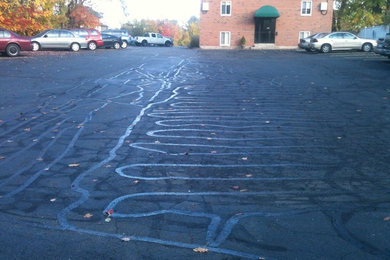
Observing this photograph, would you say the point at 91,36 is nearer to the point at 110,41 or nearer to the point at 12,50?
the point at 110,41

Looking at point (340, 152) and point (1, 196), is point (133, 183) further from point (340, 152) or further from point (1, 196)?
point (340, 152)

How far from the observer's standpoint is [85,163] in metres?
6.04

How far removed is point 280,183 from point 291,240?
1490mm

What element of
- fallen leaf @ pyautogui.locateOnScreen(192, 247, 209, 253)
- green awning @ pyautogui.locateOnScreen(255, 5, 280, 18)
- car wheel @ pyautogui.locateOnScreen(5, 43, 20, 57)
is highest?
green awning @ pyautogui.locateOnScreen(255, 5, 280, 18)

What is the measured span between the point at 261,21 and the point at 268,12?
1.84 metres

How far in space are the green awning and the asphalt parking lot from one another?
99.1 ft

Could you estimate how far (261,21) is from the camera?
4162 centimetres

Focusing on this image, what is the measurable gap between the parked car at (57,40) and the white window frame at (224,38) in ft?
46.9

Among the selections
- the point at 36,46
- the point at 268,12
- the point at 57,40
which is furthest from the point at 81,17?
the point at 268,12

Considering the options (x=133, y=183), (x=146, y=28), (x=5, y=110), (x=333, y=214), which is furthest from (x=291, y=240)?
(x=146, y=28)

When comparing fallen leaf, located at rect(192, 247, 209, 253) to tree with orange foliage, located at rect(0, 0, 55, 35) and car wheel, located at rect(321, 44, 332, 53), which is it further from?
car wheel, located at rect(321, 44, 332, 53)

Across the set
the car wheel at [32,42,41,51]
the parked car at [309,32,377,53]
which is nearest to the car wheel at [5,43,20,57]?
the car wheel at [32,42,41,51]

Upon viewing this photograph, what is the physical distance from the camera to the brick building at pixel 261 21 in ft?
134

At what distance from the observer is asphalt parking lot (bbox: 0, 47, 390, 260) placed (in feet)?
12.5
